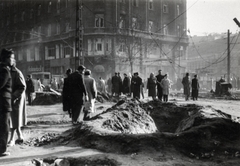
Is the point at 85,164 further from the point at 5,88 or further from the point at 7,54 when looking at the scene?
the point at 7,54

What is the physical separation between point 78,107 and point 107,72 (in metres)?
24.5

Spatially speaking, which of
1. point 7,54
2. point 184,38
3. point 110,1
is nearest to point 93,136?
point 7,54

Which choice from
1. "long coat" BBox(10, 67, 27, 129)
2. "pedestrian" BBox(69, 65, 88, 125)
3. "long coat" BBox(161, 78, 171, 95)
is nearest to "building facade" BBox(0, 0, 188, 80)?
"long coat" BBox(161, 78, 171, 95)

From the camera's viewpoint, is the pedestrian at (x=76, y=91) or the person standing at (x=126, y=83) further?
the person standing at (x=126, y=83)

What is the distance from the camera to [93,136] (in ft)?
16.2

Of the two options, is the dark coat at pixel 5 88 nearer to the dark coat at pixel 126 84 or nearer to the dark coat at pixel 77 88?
the dark coat at pixel 77 88

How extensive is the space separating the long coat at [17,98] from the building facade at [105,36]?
2351 cm

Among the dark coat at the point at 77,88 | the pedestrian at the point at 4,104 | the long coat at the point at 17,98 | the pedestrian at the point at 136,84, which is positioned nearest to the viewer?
the pedestrian at the point at 4,104

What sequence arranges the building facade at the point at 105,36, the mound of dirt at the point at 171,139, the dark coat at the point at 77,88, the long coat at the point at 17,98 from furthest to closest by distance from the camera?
the building facade at the point at 105,36, the dark coat at the point at 77,88, the long coat at the point at 17,98, the mound of dirt at the point at 171,139

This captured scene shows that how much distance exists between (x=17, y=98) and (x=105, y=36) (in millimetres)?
27824

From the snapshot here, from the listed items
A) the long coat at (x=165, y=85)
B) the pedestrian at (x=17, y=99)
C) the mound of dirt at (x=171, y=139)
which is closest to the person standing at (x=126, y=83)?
the long coat at (x=165, y=85)

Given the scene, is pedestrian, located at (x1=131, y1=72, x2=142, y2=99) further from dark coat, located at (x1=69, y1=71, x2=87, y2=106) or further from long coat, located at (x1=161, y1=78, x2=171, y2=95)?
dark coat, located at (x1=69, y1=71, x2=87, y2=106)

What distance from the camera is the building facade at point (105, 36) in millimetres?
32000

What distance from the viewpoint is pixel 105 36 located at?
3200 centimetres
